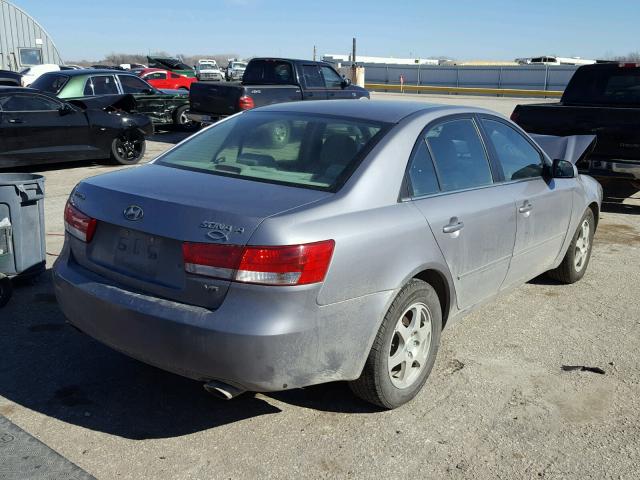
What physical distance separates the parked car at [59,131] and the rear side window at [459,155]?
26.6ft

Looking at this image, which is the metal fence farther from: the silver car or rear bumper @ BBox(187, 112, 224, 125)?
the silver car

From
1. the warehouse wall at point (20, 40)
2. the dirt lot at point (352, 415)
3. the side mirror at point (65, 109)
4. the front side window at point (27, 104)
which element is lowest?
the dirt lot at point (352, 415)

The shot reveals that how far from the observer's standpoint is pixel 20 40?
36750mm

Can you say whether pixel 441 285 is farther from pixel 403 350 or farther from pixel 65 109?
pixel 65 109

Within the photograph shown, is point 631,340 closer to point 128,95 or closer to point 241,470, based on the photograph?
point 241,470

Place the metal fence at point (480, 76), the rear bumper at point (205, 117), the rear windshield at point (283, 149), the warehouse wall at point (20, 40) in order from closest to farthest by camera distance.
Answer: the rear windshield at point (283, 149) < the rear bumper at point (205, 117) < the warehouse wall at point (20, 40) < the metal fence at point (480, 76)

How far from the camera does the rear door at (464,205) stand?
3818 millimetres

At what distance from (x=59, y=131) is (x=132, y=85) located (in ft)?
13.7

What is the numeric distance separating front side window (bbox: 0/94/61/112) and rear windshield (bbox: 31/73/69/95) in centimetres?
289

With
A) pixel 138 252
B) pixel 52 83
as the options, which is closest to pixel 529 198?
pixel 138 252

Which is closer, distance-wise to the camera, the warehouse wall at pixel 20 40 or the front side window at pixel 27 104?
the front side window at pixel 27 104

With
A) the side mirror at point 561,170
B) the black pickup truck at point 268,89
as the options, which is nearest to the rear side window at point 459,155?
the side mirror at point 561,170

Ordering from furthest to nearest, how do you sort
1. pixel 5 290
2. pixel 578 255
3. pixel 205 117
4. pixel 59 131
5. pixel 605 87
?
pixel 205 117
pixel 59 131
pixel 605 87
pixel 578 255
pixel 5 290

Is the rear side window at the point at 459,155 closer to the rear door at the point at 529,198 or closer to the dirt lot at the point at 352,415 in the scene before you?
the rear door at the point at 529,198
